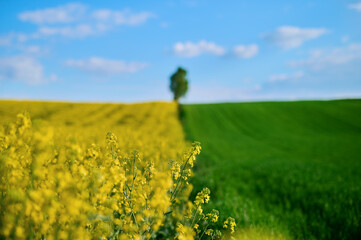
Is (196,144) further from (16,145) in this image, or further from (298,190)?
(298,190)

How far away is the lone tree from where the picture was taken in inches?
2635

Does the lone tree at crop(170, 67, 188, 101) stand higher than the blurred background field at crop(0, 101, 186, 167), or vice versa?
the lone tree at crop(170, 67, 188, 101)

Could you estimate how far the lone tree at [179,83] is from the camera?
6694cm

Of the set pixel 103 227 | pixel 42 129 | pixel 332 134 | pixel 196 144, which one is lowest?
pixel 332 134

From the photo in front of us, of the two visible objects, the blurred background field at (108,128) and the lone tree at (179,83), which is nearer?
the blurred background field at (108,128)

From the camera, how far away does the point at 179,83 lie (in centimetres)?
6731

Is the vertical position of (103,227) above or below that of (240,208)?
above

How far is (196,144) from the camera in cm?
300

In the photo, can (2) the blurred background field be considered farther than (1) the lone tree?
No

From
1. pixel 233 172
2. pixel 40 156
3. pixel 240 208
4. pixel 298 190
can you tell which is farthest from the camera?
pixel 233 172

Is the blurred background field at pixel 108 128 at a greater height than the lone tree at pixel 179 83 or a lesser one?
lesser

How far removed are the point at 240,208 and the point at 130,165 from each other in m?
2.52

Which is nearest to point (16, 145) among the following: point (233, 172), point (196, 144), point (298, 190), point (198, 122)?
point (196, 144)

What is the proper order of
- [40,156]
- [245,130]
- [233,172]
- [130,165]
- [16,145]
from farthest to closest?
1. [245,130]
2. [233,172]
3. [130,165]
4. [16,145]
5. [40,156]
